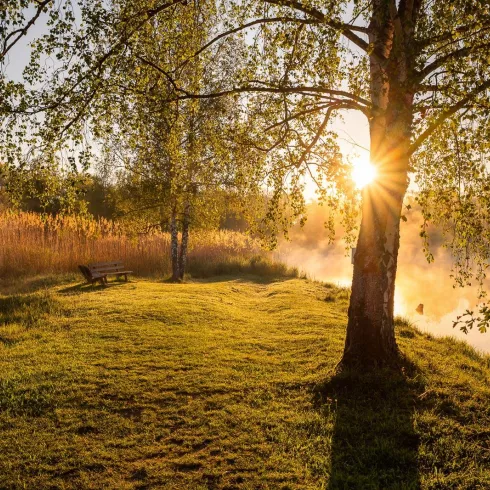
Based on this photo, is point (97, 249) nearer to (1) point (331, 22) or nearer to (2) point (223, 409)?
(2) point (223, 409)

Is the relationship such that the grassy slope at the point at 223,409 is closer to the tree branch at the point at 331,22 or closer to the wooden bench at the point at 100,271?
the wooden bench at the point at 100,271

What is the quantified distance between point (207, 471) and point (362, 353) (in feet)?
10.8

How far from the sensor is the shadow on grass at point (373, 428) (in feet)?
14.3

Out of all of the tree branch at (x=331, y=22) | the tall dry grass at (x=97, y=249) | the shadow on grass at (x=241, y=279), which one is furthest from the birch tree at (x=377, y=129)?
the shadow on grass at (x=241, y=279)

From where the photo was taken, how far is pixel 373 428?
5266 millimetres

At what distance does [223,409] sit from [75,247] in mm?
12005

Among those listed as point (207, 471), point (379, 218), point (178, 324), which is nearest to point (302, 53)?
point (379, 218)

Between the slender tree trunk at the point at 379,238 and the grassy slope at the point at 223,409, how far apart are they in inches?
20.3

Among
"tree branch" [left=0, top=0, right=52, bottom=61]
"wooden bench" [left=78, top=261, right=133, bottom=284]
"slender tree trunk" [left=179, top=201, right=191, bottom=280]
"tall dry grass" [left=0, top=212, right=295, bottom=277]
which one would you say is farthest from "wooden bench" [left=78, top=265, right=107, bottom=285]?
"tree branch" [left=0, top=0, right=52, bottom=61]

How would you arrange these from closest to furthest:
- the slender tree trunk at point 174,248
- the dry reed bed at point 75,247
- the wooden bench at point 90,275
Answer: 1. the wooden bench at point 90,275
2. the dry reed bed at point 75,247
3. the slender tree trunk at point 174,248

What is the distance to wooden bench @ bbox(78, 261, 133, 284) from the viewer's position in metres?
13.6

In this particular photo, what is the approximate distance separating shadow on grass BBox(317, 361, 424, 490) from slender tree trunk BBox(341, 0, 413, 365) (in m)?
0.47

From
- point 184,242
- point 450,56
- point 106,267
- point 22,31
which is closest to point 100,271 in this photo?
point 106,267

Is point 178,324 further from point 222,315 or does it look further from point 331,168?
point 331,168
